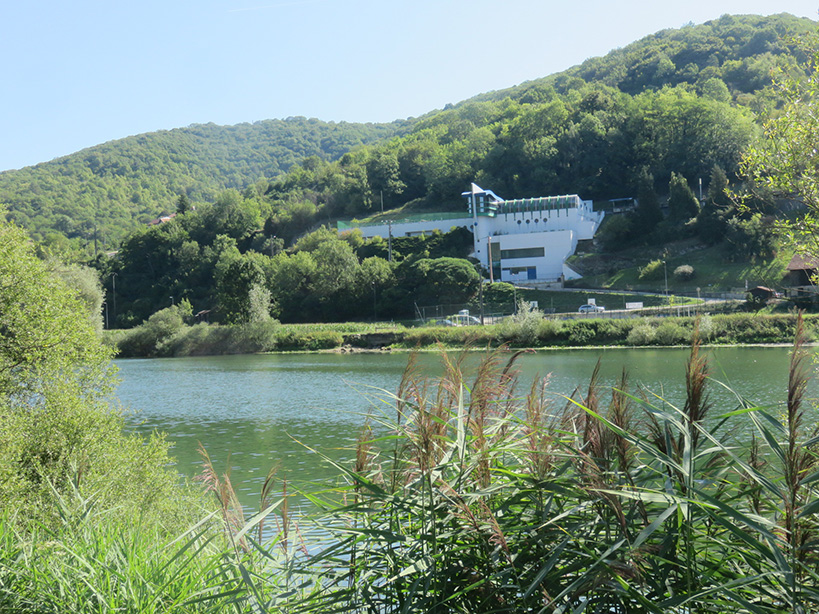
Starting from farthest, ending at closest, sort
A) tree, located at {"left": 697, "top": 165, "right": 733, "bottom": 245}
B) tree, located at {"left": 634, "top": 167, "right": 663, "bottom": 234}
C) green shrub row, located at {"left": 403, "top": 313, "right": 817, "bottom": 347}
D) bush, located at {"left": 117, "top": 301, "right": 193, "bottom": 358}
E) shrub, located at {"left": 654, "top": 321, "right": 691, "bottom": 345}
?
tree, located at {"left": 634, "top": 167, "right": 663, "bottom": 234} < tree, located at {"left": 697, "top": 165, "right": 733, "bottom": 245} < bush, located at {"left": 117, "top": 301, "right": 193, "bottom": 358} < shrub, located at {"left": 654, "top": 321, "right": 691, "bottom": 345} < green shrub row, located at {"left": 403, "top": 313, "right": 817, "bottom": 347}

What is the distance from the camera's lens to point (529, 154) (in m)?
90.1

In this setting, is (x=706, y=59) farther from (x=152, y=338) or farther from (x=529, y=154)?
(x=152, y=338)

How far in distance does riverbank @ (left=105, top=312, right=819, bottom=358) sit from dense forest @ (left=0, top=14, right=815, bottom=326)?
3.67m

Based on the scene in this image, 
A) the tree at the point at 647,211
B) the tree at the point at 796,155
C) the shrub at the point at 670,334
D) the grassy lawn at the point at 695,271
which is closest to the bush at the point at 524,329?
the shrub at the point at 670,334

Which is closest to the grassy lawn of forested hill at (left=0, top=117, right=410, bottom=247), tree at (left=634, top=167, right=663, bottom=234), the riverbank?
tree at (left=634, top=167, right=663, bottom=234)

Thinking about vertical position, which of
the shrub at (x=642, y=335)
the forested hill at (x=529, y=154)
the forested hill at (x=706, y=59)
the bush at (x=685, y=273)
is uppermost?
the forested hill at (x=706, y=59)

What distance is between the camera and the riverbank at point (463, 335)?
3750cm

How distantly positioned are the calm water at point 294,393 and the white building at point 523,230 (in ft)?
104

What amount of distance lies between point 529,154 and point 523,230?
19.6 metres

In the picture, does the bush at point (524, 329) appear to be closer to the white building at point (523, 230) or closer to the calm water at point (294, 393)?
the calm water at point (294, 393)

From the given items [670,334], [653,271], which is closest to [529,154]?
[653,271]

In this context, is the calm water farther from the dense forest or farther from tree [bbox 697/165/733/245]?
tree [bbox 697/165/733/245]

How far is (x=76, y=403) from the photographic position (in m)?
8.19

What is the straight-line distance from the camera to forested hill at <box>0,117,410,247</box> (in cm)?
11050
